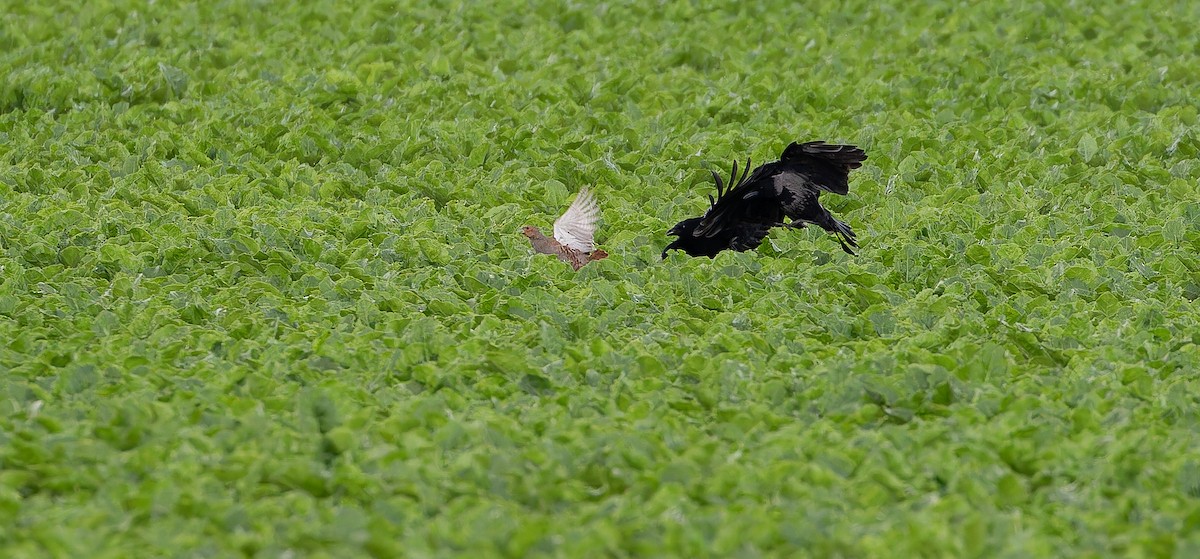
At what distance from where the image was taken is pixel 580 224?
6539mm

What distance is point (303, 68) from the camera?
340 inches

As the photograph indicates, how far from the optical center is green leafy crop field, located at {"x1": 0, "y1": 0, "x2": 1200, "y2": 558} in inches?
156

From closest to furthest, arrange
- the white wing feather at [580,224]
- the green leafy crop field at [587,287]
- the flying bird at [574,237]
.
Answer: the green leafy crop field at [587,287], the flying bird at [574,237], the white wing feather at [580,224]


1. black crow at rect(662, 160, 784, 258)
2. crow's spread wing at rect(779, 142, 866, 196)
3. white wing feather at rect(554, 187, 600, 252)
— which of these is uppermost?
crow's spread wing at rect(779, 142, 866, 196)

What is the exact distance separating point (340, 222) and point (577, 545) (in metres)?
3.09

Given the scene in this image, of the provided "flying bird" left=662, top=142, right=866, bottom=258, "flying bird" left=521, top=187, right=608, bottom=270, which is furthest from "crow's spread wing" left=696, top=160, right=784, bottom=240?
"flying bird" left=521, top=187, right=608, bottom=270

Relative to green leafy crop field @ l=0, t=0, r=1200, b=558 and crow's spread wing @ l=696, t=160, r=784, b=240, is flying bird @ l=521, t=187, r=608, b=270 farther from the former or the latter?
crow's spread wing @ l=696, t=160, r=784, b=240

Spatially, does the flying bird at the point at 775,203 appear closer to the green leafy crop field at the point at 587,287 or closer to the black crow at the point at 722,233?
the black crow at the point at 722,233

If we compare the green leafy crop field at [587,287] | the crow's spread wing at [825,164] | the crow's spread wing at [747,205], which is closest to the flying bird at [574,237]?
the green leafy crop field at [587,287]

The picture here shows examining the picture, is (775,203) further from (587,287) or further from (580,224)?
(587,287)

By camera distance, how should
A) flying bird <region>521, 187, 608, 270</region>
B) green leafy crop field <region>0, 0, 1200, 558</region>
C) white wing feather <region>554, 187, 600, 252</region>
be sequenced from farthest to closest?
1. white wing feather <region>554, 187, 600, 252</region>
2. flying bird <region>521, 187, 608, 270</region>
3. green leafy crop field <region>0, 0, 1200, 558</region>

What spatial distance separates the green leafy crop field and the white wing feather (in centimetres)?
11

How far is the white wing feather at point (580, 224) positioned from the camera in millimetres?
6371

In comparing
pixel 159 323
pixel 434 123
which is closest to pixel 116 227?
pixel 159 323
